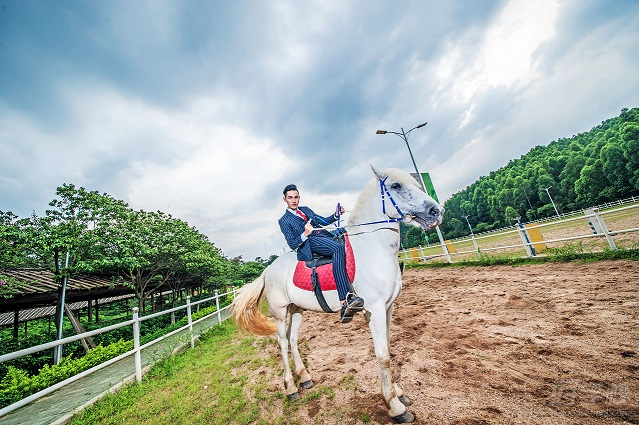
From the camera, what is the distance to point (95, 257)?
8.97 metres

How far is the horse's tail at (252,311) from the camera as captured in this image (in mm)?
4121

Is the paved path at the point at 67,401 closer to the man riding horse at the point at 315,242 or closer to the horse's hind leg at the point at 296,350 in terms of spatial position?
the horse's hind leg at the point at 296,350

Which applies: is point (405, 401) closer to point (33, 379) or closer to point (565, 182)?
point (33, 379)

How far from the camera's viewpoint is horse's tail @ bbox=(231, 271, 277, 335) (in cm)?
412

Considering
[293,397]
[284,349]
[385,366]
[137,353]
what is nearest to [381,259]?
[385,366]

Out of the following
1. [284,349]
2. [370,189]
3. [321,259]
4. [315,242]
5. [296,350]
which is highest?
[370,189]

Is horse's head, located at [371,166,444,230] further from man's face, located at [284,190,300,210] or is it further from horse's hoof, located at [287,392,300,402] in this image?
horse's hoof, located at [287,392,300,402]

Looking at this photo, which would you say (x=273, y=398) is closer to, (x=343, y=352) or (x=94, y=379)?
(x=343, y=352)

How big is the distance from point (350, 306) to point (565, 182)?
2912 inches

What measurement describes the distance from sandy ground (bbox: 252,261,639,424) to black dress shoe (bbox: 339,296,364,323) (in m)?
1.01

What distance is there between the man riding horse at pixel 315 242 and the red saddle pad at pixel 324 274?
70 mm

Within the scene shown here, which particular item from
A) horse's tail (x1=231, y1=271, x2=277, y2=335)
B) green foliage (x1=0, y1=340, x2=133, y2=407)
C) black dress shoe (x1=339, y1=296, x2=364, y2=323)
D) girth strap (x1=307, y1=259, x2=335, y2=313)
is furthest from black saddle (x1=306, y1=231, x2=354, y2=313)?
green foliage (x1=0, y1=340, x2=133, y2=407)

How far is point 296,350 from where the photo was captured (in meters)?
3.69

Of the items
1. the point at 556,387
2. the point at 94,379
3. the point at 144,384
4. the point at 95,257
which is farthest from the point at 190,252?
the point at 556,387
